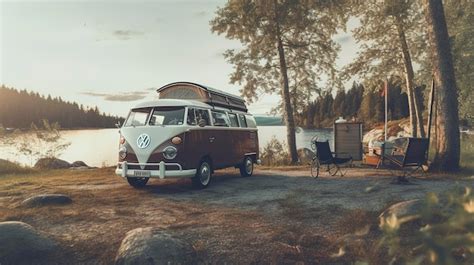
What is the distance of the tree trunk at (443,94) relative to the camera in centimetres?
1130

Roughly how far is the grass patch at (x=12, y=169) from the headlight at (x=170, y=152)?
1066 cm

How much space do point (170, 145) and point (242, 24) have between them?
10648 millimetres

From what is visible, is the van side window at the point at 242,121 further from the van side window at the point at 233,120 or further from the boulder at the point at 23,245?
the boulder at the point at 23,245

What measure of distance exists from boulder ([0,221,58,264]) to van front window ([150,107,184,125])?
482 cm

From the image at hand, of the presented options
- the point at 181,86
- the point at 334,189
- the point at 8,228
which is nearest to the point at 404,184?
the point at 334,189

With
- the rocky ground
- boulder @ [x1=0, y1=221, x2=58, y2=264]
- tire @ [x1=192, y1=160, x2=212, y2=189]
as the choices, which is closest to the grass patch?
the rocky ground

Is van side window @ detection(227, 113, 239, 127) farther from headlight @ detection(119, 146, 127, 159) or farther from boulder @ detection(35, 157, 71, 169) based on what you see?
boulder @ detection(35, 157, 71, 169)

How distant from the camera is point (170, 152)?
9578mm

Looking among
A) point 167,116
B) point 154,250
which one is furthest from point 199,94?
point 154,250

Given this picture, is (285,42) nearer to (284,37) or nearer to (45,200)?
(284,37)

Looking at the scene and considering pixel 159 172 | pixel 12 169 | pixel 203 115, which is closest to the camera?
pixel 159 172

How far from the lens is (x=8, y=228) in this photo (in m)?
5.71

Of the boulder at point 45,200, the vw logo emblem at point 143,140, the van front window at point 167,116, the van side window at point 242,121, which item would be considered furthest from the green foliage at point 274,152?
the boulder at point 45,200

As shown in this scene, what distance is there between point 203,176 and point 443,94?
747 centimetres
